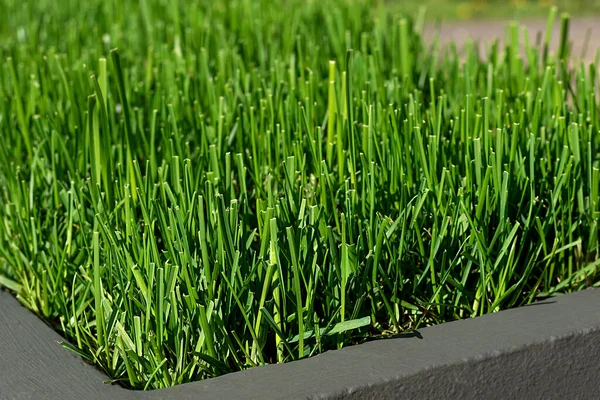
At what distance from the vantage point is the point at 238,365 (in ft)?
5.99

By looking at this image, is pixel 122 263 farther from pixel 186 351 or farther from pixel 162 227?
pixel 186 351

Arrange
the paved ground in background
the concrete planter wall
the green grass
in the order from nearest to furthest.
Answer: the concrete planter wall, the green grass, the paved ground in background

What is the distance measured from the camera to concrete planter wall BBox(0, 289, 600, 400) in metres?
1.65

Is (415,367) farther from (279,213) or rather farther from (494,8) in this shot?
(494,8)

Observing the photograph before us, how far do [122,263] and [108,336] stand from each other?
0.18 meters

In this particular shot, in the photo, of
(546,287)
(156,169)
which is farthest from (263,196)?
(546,287)

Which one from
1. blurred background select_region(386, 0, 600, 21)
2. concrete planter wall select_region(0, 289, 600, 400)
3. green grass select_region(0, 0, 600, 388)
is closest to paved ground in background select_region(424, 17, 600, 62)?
blurred background select_region(386, 0, 600, 21)

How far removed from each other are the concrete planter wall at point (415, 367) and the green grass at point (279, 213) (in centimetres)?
8

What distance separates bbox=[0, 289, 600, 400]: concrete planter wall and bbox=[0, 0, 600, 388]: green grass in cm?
8

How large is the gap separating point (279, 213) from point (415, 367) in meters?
0.46

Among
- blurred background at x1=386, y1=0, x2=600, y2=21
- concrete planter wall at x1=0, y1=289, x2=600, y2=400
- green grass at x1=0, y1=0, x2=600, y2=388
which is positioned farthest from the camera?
blurred background at x1=386, y1=0, x2=600, y2=21

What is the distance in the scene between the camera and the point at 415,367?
1724mm

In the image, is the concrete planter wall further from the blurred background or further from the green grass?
the blurred background

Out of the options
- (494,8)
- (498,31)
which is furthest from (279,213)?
(494,8)
